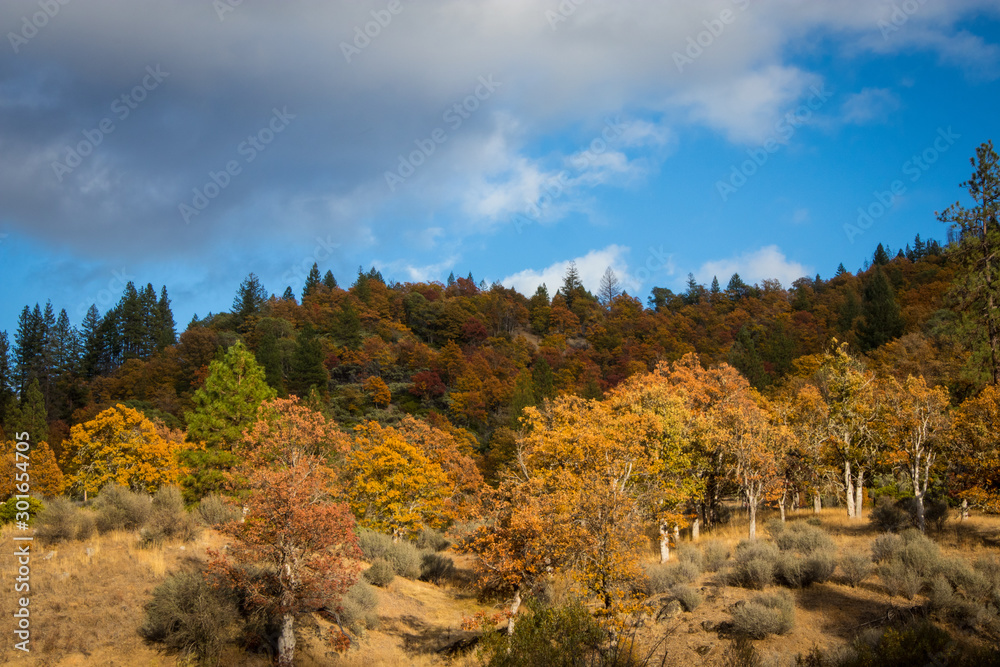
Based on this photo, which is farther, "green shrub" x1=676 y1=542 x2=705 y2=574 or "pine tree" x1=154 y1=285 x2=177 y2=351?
"pine tree" x1=154 y1=285 x2=177 y2=351

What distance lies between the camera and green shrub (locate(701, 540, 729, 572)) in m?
24.4

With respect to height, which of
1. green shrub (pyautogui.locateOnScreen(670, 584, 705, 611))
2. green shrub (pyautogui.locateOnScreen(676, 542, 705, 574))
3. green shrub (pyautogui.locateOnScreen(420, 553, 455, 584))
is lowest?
green shrub (pyautogui.locateOnScreen(420, 553, 455, 584))

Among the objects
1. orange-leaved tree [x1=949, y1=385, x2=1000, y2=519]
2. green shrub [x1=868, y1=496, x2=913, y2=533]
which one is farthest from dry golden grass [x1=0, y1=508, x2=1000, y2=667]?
orange-leaved tree [x1=949, y1=385, x2=1000, y2=519]

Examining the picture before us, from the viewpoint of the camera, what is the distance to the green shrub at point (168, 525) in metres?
22.9

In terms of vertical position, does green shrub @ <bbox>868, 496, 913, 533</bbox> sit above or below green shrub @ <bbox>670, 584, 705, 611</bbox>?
above

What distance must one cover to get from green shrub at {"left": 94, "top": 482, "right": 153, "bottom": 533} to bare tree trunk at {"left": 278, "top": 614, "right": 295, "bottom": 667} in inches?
436

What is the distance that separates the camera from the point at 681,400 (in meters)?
33.3

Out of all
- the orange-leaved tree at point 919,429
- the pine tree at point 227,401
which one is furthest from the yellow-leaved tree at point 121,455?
the orange-leaved tree at point 919,429

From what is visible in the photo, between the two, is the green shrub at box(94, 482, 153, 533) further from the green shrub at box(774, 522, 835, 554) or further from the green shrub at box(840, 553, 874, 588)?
the green shrub at box(840, 553, 874, 588)

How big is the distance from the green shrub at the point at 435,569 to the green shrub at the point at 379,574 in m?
3.59

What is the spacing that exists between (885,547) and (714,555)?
6471 mm

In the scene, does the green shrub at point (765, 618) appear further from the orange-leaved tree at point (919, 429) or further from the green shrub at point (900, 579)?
the orange-leaved tree at point (919, 429)

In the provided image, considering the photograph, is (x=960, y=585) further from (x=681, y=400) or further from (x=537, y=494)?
(x=681, y=400)

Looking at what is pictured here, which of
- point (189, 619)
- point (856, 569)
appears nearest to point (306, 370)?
point (189, 619)
